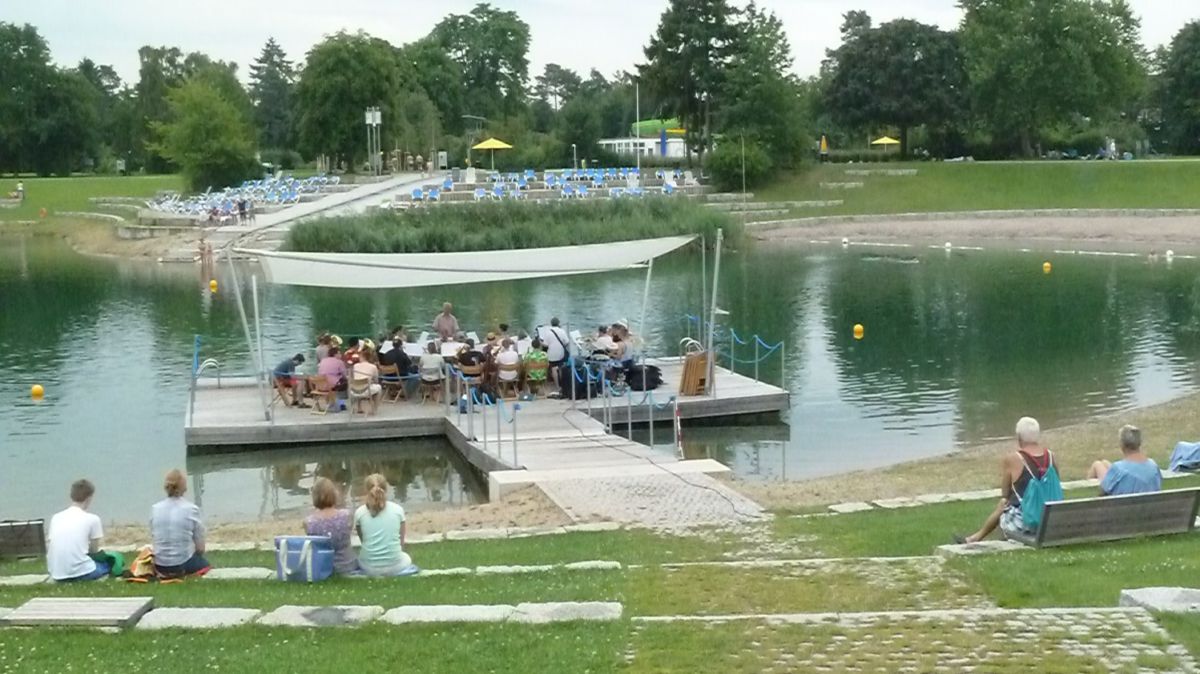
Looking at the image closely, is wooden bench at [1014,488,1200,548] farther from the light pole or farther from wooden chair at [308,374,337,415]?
the light pole

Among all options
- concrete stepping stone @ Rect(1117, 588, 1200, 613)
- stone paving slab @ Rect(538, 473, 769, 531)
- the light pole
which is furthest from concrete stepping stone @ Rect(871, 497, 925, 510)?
the light pole

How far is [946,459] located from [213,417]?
11.2 meters

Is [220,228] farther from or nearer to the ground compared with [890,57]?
nearer to the ground

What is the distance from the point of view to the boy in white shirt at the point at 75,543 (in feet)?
32.7

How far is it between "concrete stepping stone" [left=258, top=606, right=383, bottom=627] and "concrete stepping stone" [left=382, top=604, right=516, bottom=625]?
0.12 m

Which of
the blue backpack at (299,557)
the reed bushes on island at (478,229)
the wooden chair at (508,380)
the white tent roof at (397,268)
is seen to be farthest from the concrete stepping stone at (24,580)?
the reed bushes on island at (478,229)

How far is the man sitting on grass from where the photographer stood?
1036cm

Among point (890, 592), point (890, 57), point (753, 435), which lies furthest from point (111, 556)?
point (890, 57)

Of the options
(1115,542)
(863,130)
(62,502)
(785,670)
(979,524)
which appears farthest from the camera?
(863,130)

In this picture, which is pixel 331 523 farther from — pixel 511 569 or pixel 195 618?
pixel 195 618

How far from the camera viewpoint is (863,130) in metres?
90.2

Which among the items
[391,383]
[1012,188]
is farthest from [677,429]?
[1012,188]

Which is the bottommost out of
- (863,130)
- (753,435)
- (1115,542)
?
(753,435)

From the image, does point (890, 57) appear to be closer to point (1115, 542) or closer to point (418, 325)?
point (418, 325)
